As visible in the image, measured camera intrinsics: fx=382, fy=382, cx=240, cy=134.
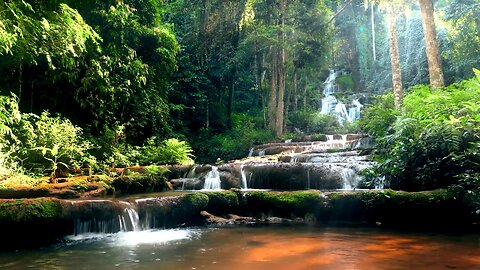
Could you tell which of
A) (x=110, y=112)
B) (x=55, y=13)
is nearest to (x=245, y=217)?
(x=55, y=13)

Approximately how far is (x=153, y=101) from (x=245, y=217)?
893cm

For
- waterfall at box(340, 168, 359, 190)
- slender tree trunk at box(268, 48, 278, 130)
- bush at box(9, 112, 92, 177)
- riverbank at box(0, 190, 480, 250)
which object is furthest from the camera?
slender tree trunk at box(268, 48, 278, 130)

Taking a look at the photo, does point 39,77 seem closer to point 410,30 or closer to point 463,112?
point 463,112

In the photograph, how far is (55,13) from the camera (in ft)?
27.4

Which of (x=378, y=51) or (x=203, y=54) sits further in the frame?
(x=378, y=51)

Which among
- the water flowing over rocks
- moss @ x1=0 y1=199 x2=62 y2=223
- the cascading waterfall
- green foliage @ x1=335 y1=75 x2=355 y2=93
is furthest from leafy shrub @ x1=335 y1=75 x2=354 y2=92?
moss @ x1=0 y1=199 x2=62 y2=223

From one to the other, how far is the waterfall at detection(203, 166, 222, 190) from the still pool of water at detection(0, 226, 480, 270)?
3.74m

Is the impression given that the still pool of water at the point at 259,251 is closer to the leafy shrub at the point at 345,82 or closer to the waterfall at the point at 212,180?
the waterfall at the point at 212,180

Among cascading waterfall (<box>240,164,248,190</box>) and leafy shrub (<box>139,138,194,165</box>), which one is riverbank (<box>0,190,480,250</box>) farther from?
leafy shrub (<box>139,138,194,165</box>)

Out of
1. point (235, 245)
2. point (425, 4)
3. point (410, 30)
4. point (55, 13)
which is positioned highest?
point (410, 30)

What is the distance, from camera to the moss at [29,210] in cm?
587

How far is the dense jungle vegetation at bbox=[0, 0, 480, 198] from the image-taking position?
8.34 m

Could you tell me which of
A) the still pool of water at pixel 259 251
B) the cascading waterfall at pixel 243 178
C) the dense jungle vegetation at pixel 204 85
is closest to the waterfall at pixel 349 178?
the dense jungle vegetation at pixel 204 85

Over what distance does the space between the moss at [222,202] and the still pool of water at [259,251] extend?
1328 millimetres
